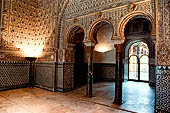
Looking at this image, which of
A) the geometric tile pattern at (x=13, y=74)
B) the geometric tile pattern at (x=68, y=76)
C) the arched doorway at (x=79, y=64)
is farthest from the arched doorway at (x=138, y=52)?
the geometric tile pattern at (x=13, y=74)

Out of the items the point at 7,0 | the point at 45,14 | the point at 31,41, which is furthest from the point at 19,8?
the point at 31,41

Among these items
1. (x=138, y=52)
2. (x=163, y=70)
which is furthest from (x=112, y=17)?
(x=138, y=52)

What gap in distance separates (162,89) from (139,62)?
271 inches

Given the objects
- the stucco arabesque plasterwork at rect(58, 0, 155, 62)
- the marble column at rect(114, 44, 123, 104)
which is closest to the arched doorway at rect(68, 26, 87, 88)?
the stucco arabesque plasterwork at rect(58, 0, 155, 62)

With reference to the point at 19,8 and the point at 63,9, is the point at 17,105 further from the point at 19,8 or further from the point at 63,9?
the point at 19,8

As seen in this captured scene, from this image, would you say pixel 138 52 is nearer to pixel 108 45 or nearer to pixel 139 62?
pixel 139 62

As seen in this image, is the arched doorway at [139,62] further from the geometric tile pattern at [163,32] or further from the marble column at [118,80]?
the geometric tile pattern at [163,32]

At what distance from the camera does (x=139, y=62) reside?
33.4 feet

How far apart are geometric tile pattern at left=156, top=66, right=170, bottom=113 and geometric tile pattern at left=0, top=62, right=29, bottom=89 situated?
633cm

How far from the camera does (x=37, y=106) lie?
4.28 metres

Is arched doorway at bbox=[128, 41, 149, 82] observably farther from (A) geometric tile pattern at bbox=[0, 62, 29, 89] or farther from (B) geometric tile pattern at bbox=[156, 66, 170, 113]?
(A) geometric tile pattern at bbox=[0, 62, 29, 89]

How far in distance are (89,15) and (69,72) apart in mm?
2866

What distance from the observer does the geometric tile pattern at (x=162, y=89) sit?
3.57m

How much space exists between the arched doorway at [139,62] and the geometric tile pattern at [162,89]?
6626mm
